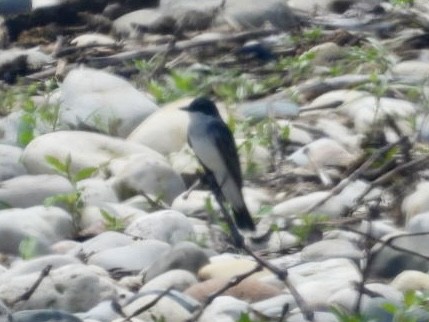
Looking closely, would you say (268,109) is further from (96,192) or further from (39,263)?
(39,263)

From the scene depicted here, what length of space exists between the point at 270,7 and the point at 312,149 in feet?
8.28

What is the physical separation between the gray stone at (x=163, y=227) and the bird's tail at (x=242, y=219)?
177 millimetres

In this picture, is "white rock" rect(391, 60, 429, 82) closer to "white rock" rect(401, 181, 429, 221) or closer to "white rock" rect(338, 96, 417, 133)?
"white rock" rect(338, 96, 417, 133)

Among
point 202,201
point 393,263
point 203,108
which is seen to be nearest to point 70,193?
point 202,201

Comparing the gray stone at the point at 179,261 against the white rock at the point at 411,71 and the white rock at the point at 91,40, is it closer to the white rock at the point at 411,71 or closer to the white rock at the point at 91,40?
the white rock at the point at 411,71

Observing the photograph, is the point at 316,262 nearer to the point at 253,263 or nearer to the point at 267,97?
the point at 253,263

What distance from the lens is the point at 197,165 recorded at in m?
7.11

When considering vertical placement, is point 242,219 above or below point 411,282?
below

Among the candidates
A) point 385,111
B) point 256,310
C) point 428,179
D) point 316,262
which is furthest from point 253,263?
point 385,111

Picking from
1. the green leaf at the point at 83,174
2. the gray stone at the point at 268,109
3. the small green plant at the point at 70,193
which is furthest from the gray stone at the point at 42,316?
the gray stone at the point at 268,109

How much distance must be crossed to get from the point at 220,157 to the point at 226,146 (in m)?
0.08

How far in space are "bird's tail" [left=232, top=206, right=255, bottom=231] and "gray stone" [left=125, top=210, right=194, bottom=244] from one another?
177 millimetres

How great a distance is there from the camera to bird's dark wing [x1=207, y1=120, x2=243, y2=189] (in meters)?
6.13

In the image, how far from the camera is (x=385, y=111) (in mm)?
7488
